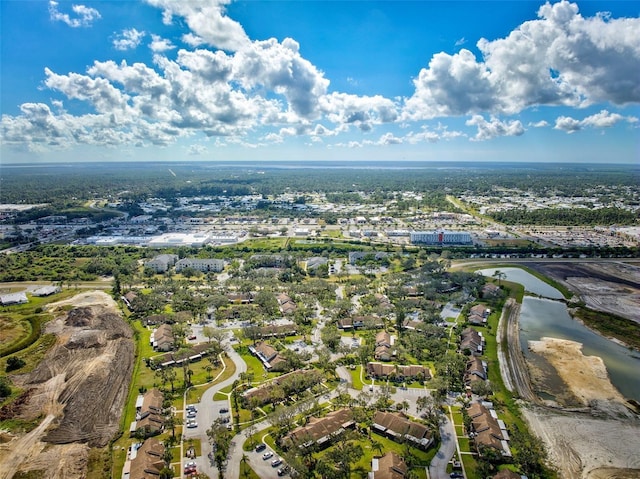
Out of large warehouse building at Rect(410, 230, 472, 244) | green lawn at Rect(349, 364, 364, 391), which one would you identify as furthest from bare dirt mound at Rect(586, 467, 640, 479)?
large warehouse building at Rect(410, 230, 472, 244)

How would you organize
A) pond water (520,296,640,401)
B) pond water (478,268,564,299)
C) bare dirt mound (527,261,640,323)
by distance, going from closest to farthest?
pond water (520,296,640,401), bare dirt mound (527,261,640,323), pond water (478,268,564,299)

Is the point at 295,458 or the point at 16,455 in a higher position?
the point at 295,458

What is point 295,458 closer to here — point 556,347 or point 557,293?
point 556,347

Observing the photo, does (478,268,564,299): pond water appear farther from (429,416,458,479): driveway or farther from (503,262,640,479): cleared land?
(429,416,458,479): driveway

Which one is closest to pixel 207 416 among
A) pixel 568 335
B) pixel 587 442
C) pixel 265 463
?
pixel 265 463

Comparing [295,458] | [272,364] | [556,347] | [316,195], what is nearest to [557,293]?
[556,347]

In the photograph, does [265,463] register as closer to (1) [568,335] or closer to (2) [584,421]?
(2) [584,421]
